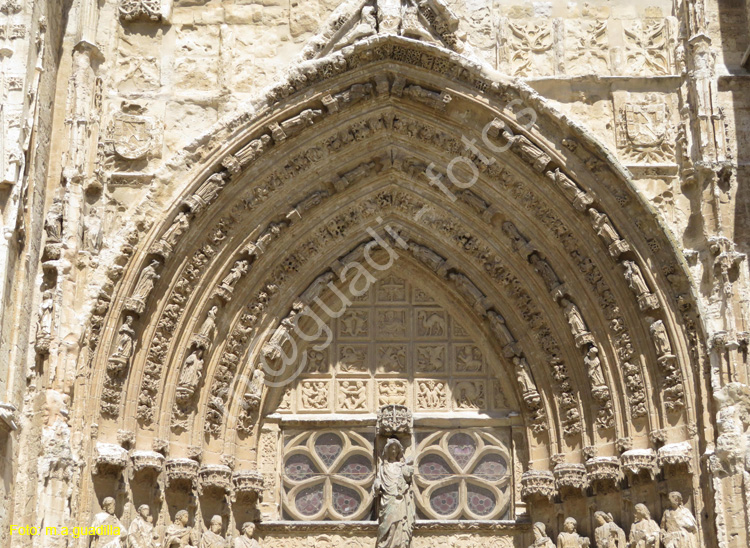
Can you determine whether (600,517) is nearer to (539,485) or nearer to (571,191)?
(539,485)

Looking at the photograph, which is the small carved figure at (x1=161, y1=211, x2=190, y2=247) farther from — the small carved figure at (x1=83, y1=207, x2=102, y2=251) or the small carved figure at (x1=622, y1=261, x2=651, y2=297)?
the small carved figure at (x1=622, y1=261, x2=651, y2=297)

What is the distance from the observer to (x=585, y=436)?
1262 cm

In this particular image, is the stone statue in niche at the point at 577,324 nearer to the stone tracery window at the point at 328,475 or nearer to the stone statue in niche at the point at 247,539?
the stone tracery window at the point at 328,475

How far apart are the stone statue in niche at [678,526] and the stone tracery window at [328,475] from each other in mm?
3037

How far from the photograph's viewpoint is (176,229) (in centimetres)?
1249

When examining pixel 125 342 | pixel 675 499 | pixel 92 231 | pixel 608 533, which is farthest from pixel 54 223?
pixel 675 499

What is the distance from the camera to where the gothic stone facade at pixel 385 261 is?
39.3 ft

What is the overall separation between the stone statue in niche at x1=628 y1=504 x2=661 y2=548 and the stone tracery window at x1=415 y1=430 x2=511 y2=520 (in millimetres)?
1546

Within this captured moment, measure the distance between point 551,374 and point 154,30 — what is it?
5489mm

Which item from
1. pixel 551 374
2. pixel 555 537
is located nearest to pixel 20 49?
pixel 551 374

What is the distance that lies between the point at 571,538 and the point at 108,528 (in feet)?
14.5

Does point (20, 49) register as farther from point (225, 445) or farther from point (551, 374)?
point (551, 374)

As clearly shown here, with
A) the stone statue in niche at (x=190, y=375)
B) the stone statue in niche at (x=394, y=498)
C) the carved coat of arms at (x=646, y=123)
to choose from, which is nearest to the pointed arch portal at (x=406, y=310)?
the stone statue in niche at (x=190, y=375)

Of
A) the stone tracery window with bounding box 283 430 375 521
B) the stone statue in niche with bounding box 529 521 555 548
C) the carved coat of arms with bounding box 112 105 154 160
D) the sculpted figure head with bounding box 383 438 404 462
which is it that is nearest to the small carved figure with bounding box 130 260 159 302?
the carved coat of arms with bounding box 112 105 154 160
